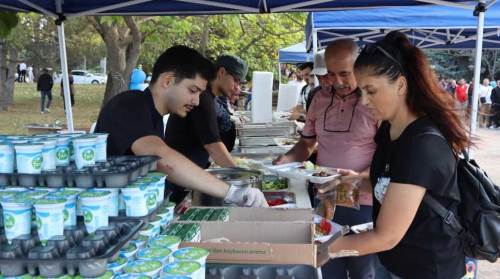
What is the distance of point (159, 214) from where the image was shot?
1760 millimetres

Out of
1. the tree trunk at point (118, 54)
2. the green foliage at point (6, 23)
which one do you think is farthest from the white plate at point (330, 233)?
the tree trunk at point (118, 54)

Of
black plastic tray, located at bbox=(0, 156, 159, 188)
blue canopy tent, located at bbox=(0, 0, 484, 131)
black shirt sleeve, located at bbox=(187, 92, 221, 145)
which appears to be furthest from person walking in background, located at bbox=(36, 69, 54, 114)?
black plastic tray, located at bbox=(0, 156, 159, 188)

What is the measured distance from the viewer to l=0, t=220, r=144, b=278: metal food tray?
49.4 inches

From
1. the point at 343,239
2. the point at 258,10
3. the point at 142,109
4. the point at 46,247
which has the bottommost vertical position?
the point at 343,239

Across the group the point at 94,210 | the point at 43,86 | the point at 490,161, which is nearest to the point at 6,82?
the point at 43,86

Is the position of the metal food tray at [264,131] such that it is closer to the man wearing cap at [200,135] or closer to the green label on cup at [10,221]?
the man wearing cap at [200,135]

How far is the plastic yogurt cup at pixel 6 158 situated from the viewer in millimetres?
1629

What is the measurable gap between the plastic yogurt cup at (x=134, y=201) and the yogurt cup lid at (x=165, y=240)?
0.31 feet

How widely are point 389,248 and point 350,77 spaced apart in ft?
4.83

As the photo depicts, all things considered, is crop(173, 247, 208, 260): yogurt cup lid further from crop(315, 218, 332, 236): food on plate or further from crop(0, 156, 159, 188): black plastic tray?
crop(315, 218, 332, 236): food on plate

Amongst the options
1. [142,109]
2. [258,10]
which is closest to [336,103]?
[258,10]

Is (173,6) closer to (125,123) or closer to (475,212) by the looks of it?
(125,123)

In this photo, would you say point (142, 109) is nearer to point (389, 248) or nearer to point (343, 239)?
point (343, 239)

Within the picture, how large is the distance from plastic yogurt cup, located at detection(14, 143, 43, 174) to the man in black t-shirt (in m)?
0.54
